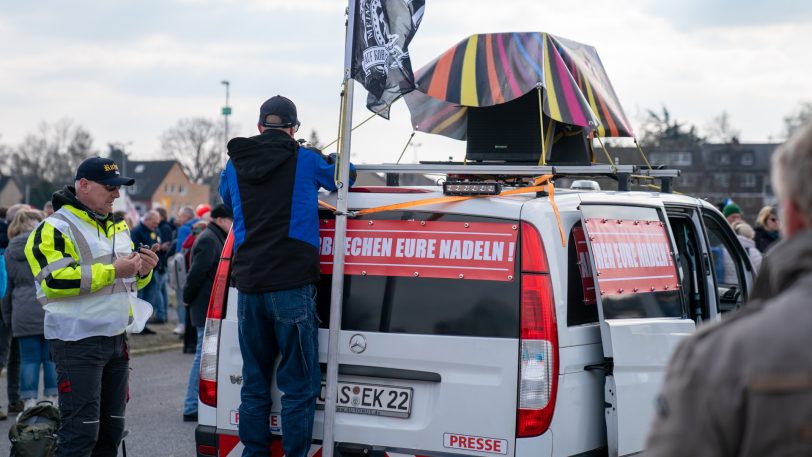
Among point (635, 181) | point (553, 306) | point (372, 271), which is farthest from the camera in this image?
point (635, 181)

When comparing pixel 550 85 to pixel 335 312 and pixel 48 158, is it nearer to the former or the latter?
pixel 335 312

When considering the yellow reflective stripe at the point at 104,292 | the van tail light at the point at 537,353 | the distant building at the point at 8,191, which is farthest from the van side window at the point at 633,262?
the distant building at the point at 8,191

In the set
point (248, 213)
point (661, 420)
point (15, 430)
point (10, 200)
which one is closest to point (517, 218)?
point (248, 213)

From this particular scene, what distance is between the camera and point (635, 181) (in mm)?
6801

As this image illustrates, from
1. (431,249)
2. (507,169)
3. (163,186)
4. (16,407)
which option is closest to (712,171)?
(163,186)

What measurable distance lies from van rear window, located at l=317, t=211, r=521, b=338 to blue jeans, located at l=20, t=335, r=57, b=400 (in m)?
5.09

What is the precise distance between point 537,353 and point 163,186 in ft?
342

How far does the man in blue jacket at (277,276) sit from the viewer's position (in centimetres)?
462

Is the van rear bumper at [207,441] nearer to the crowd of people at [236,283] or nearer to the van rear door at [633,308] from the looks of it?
the crowd of people at [236,283]

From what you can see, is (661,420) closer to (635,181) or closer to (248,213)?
(248,213)

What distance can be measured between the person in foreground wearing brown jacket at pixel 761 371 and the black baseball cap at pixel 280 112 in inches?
129

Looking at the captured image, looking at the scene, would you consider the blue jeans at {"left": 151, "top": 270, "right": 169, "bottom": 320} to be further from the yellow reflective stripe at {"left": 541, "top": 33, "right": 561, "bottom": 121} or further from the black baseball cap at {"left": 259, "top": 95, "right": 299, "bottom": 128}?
the black baseball cap at {"left": 259, "top": 95, "right": 299, "bottom": 128}

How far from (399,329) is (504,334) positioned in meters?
0.49

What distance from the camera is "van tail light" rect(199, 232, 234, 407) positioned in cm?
491
